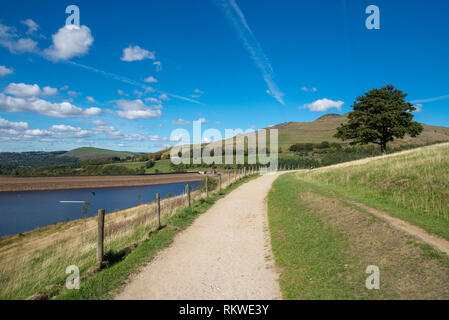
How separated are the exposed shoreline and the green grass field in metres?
71.0

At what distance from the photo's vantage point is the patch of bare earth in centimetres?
414

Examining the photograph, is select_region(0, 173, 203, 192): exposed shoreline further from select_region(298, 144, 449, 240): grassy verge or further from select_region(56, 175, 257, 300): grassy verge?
select_region(56, 175, 257, 300): grassy verge

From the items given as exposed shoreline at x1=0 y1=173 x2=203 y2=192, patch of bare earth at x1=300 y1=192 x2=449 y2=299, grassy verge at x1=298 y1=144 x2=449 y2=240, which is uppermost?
grassy verge at x1=298 y1=144 x2=449 y2=240

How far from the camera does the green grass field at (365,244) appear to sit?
4.43 meters

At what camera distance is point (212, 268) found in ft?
20.4

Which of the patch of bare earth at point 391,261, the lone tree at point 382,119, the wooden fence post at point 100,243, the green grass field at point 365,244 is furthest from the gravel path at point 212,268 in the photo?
the lone tree at point 382,119

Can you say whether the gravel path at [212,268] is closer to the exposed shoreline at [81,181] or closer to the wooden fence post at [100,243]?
the wooden fence post at [100,243]

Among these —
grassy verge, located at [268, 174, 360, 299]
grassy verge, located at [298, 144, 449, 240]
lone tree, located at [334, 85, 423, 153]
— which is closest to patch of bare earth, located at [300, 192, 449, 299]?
grassy verge, located at [268, 174, 360, 299]

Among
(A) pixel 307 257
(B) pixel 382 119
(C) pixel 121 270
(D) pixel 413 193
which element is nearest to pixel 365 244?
(A) pixel 307 257

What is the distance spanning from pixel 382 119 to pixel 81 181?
84.0m

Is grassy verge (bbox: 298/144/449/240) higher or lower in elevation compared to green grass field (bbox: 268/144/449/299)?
higher

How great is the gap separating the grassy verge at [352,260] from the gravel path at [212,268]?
19.2 inches

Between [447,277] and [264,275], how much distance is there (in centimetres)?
337

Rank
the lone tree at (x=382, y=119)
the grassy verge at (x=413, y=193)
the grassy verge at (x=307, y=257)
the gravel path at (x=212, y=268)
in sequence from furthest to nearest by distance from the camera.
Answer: the lone tree at (x=382, y=119)
the grassy verge at (x=413, y=193)
the gravel path at (x=212, y=268)
the grassy verge at (x=307, y=257)
